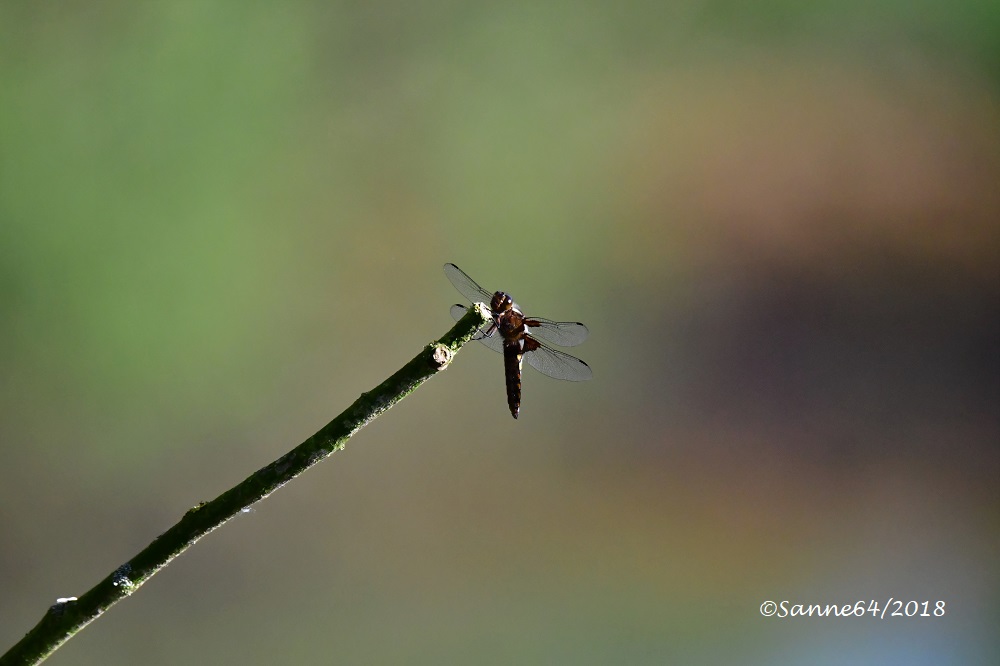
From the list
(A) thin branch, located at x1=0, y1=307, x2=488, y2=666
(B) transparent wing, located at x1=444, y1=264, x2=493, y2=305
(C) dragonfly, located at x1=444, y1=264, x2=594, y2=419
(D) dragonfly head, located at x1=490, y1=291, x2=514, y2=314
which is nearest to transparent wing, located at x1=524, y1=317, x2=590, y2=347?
(C) dragonfly, located at x1=444, y1=264, x2=594, y2=419

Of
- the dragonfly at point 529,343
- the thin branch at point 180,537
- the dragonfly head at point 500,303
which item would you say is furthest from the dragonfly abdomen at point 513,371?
the thin branch at point 180,537

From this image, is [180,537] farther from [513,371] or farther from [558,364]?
[558,364]

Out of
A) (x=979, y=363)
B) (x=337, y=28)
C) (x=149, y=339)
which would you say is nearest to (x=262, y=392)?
(x=149, y=339)

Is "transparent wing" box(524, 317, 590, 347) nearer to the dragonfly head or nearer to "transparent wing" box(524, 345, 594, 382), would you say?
"transparent wing" box(524, 345, 594, 382)

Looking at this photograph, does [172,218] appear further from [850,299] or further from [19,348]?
[850,299]

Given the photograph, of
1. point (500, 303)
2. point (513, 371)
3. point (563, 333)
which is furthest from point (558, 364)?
point (500, 303)

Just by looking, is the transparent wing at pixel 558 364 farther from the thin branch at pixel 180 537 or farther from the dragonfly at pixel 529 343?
the thin branch at pixel 180 537

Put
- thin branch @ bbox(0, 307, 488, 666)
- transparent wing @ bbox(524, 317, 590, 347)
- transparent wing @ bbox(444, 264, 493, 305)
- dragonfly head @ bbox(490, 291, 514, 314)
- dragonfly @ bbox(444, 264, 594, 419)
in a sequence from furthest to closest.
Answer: transparent wing @ bbox(444, 264, 493, 305)
transparent wing @ bbox(524, 317, 590, 347)
dragonfly @ bbox(444, 264, 594, 419)
dragonfly head @ bbox(490, 291, 514, 314)
thin branch @ bbox(0, 307, 488, 666)
